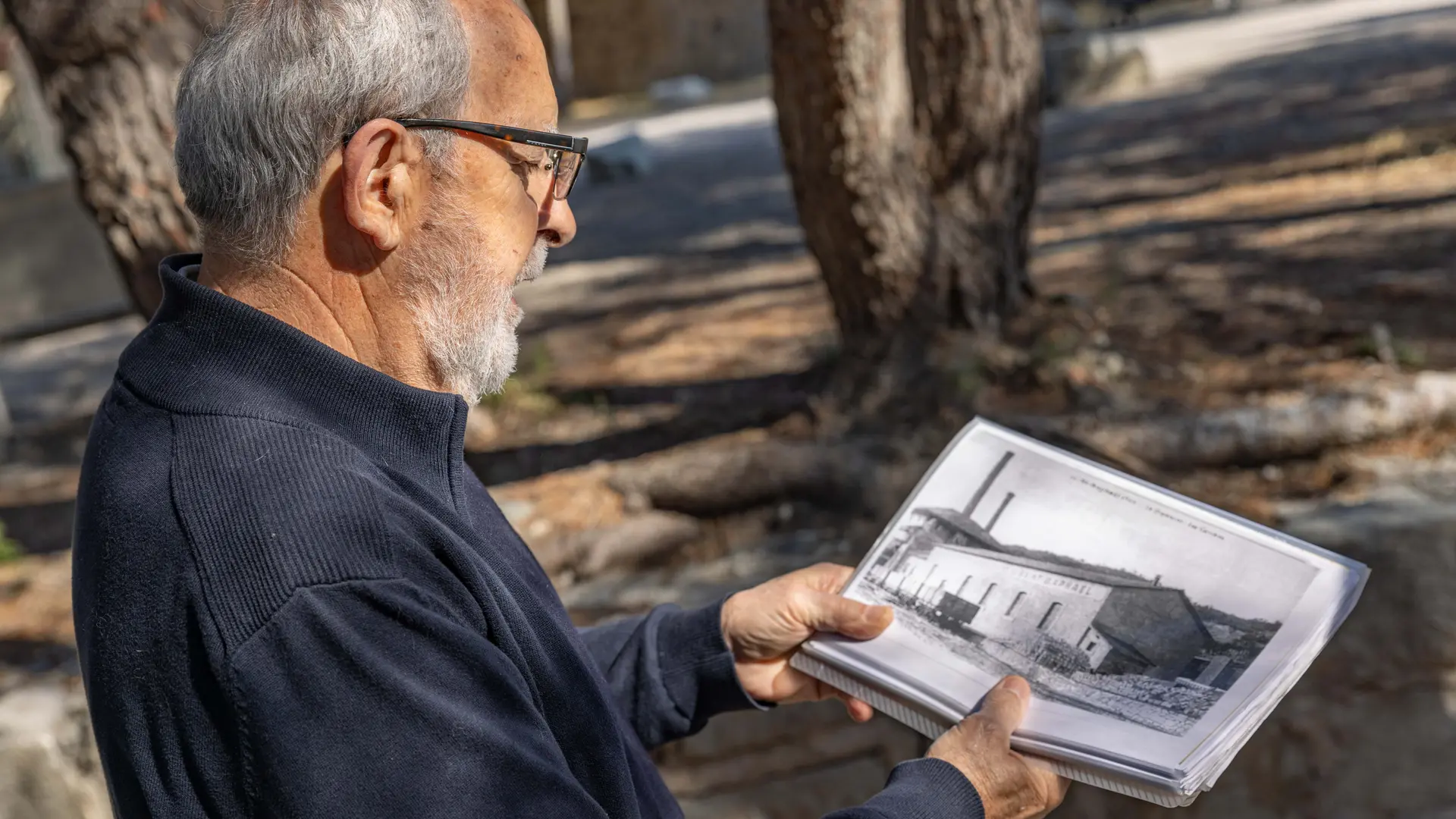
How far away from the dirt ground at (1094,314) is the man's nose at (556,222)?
74.2 inches

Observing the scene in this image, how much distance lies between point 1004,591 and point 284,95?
1075 millimetres

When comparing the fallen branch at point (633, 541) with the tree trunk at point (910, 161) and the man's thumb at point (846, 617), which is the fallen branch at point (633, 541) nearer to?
the tree trunk at point (910, 161)

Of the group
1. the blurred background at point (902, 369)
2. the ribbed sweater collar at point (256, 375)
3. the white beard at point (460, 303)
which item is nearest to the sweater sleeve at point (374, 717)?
the ribbed sweater collar at point (256, 375)

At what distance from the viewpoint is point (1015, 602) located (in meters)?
1.68

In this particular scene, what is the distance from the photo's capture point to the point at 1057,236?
22.1ft

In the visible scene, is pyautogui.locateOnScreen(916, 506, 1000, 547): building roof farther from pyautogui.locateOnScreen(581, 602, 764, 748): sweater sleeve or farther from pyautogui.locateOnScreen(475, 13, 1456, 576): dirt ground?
pyautogui.locateOnScreen(475, 13, 1456, 576): dirt ground

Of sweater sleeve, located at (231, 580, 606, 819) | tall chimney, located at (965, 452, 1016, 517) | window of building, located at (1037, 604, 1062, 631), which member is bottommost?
window of building, located at (1037, 604, 1062, 631)

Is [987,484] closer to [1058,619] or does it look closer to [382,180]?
[1058,619]

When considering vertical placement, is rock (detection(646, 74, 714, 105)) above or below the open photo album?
below

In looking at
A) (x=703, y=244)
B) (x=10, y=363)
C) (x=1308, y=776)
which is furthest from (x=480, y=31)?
(x=10, y=363)

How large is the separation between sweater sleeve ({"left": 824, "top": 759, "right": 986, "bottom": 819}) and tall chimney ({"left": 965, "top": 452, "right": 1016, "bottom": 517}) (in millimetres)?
451

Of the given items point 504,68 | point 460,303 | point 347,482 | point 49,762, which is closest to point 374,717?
point 347,482

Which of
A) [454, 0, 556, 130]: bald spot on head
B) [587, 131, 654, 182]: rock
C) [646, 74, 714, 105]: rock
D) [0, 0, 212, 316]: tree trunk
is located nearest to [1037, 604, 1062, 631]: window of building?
[454, 0, 556, 130]: bald spot on head

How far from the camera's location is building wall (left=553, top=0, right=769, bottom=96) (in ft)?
62.5
